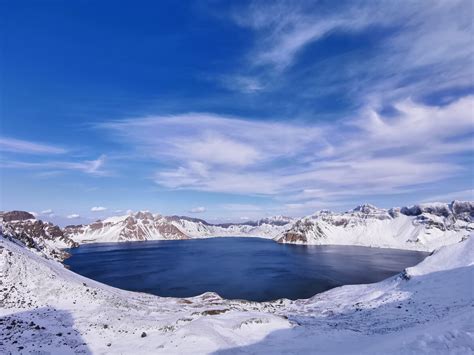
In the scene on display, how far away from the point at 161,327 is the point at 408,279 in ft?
160

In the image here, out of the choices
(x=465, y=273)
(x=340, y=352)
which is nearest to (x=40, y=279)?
(x=340, y=352)

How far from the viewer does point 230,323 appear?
31.0 m

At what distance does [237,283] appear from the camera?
106m

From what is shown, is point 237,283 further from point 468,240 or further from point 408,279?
point 468,240

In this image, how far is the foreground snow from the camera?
2308 centimetres

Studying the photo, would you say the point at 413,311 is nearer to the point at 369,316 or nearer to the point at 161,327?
the point at 369,316

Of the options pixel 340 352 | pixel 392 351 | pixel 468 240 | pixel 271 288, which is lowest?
pixel 271 288

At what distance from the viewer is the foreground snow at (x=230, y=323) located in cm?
2308

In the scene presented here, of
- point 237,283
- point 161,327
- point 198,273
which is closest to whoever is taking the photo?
point 161,327

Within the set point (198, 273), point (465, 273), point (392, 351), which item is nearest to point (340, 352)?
point (392, 351)

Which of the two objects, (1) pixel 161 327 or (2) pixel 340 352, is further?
(1) pixel 161 327

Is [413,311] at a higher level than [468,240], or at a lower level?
lower

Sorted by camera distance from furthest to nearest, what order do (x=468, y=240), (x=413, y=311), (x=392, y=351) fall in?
(x=468, y=240)
(x=413, y=311)
(x=392, y=351)

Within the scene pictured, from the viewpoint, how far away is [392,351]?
1745 cm
